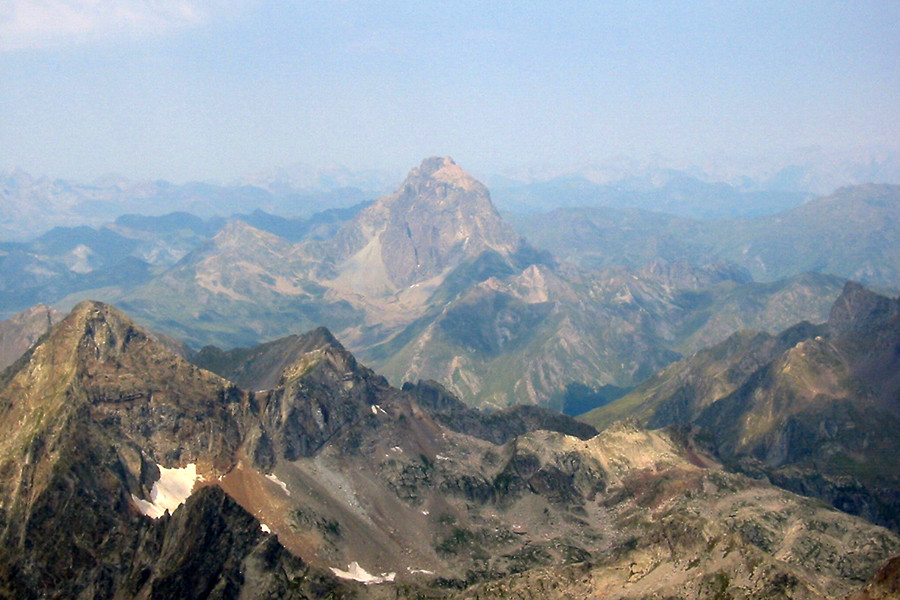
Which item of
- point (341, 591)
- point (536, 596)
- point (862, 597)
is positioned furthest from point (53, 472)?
point (862, 597)

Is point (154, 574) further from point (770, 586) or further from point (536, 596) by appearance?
point (770, 586)

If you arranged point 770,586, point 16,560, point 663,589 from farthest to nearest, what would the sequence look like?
point 16,560
point 663,589
point 770,586

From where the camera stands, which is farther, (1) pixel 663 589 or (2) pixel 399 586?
(2) pixel 399 586

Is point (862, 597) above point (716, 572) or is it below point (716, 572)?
above

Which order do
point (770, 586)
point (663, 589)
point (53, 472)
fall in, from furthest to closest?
1. point (53, 472)
2. point (663, 589)
3. point (770, 586)

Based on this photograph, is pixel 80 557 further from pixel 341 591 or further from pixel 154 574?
pixel 341 591

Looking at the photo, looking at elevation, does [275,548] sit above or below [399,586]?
above

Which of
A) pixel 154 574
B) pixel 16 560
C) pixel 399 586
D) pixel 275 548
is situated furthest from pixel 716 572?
pixel 16 560

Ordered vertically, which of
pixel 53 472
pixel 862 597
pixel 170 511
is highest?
pixel 862 597

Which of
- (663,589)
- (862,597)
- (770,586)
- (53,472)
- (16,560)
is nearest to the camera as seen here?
(862,597)
